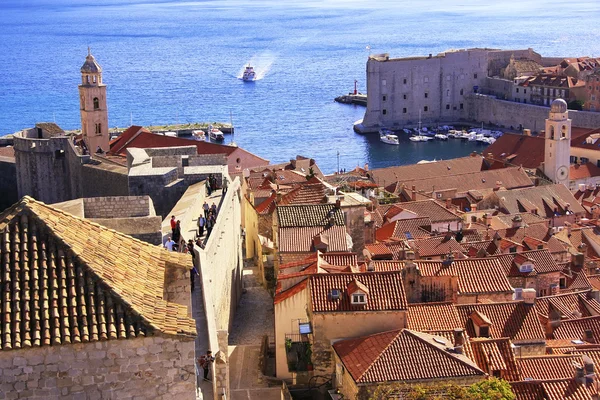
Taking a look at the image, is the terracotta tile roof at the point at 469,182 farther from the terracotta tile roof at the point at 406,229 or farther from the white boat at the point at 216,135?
the white boat at the point at 216,135

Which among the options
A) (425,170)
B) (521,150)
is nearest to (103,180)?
(425,170)

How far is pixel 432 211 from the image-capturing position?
125 feet

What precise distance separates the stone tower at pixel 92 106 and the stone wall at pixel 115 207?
88.8ft

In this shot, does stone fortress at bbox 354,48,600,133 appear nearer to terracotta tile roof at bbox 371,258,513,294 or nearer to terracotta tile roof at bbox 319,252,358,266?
terracotta tile roof at bbox 371,258,513,294

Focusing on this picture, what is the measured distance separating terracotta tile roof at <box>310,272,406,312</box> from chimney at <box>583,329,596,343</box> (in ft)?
17.9

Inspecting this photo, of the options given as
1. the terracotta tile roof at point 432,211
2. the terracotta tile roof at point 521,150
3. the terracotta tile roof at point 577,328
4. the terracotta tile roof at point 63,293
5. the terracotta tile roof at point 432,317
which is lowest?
the terracotta tile roof at point 521,150

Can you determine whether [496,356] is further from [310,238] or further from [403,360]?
[310,238]

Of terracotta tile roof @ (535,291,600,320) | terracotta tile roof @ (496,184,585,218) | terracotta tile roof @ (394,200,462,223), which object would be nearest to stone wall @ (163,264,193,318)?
terracotta tile roof @ (535,291,600,320)

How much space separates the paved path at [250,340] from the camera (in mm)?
16609

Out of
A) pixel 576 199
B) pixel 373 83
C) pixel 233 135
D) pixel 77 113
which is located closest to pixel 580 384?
pixel 576 199

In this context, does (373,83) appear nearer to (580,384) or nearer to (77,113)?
(77,113)

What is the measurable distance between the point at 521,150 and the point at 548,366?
46.5 m

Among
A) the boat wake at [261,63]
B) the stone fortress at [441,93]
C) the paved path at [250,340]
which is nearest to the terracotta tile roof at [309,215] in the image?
the paved path at [250,340]

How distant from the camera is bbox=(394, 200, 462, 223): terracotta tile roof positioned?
37.1 m
